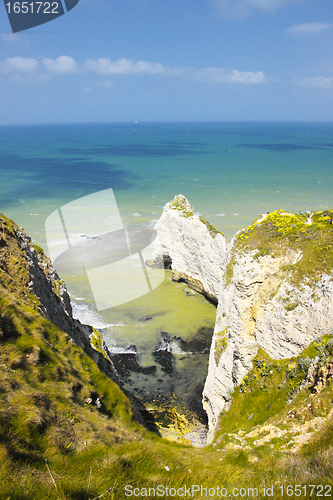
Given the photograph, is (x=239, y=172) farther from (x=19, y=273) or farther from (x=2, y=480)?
(x=2, y=480)

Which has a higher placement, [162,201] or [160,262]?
[162,201]

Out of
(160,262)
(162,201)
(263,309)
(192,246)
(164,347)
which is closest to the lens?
(263,309)

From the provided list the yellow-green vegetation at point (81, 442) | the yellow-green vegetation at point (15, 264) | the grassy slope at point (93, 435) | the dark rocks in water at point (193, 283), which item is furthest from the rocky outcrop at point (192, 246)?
the yellow-green vegetation at point (15, 264)

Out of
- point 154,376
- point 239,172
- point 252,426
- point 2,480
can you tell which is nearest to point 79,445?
point 2,480

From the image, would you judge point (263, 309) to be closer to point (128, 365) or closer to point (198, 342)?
point (198, 342)

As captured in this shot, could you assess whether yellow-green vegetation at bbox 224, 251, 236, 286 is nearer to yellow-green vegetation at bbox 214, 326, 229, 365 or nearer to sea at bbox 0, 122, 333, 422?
yellow-green vegetation at bbox 214, 326, 229, 365

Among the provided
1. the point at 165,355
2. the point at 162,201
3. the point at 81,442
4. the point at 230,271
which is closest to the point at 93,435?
the point at 81,442
